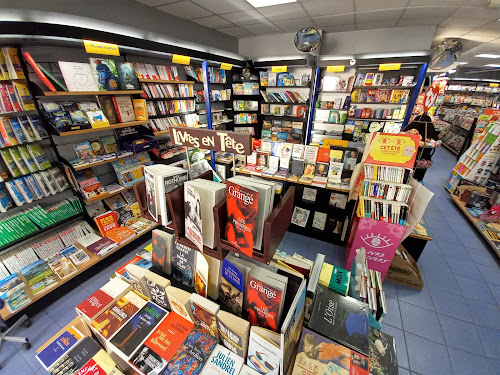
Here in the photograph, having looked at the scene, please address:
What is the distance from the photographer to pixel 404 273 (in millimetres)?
2508

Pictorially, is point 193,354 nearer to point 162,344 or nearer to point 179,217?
point 162,344

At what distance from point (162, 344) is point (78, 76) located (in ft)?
9.58

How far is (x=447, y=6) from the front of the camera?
10.6 ft

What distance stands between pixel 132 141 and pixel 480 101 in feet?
45.2

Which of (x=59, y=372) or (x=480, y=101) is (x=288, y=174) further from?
(x=480, y=101)

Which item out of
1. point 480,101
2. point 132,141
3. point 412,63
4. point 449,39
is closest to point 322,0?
point 412,63

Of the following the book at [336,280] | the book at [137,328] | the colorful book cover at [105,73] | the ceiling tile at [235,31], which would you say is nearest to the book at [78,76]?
the colorful book cover at [105,73]

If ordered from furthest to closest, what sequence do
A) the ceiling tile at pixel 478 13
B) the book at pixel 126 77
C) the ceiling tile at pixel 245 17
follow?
the ceiling tile at pixel 245 17 → the ceiling tile at pixel 478 13 → the book at pixel 126 77

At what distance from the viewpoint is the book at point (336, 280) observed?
4.47ft

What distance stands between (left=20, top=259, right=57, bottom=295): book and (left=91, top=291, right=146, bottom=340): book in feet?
5.84

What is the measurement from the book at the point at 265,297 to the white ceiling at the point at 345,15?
4.02 metres

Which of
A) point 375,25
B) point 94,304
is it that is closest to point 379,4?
point 375,25

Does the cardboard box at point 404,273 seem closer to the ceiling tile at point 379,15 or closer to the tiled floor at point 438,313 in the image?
the tiled floor at point 438,313

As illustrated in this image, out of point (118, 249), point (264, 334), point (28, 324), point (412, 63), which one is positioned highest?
point (412, 63)
